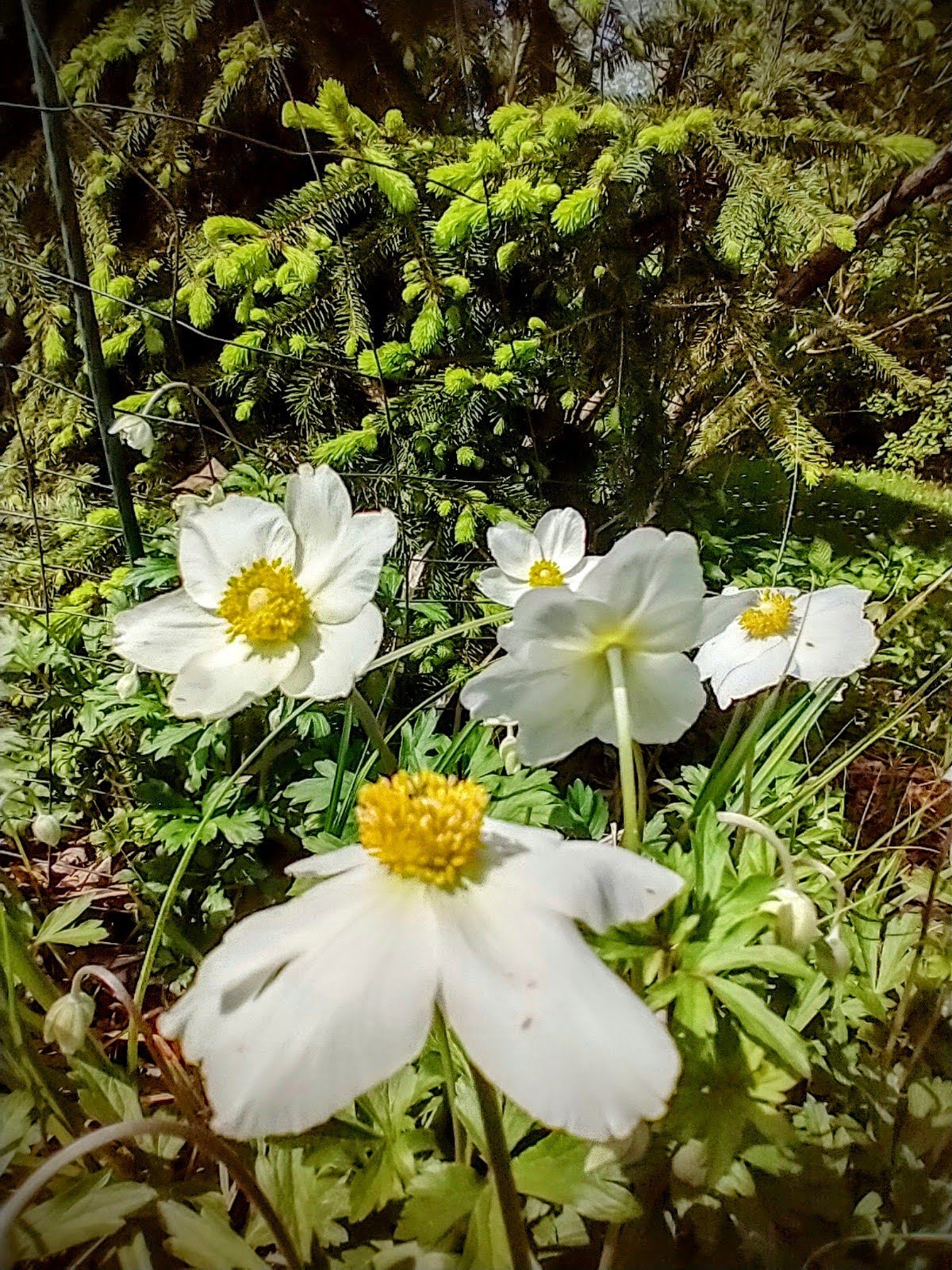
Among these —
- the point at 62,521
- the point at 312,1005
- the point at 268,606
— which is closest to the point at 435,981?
Answer: the point at 312,1005

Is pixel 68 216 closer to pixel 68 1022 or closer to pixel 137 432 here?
pixel 137 432

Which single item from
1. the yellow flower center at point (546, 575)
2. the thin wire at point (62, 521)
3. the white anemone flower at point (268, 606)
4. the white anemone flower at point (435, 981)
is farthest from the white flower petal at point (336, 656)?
the thin wire at point (62, 521)

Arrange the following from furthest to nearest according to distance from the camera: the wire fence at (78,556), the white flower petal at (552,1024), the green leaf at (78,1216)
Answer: the wire fence at (78,556) → the green leaf at (78,1216) → the white flower petal at (552,1024)

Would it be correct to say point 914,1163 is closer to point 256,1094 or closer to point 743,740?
point 743,740

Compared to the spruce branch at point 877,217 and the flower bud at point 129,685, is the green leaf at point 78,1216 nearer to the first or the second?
the flower bud at point 129,685

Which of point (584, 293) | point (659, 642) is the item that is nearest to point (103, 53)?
point (584, 293)

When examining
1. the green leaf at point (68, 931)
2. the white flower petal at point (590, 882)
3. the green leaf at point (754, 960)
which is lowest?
the green leaf at point (754, 960)

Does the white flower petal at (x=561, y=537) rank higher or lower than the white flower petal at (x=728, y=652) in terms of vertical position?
higher
